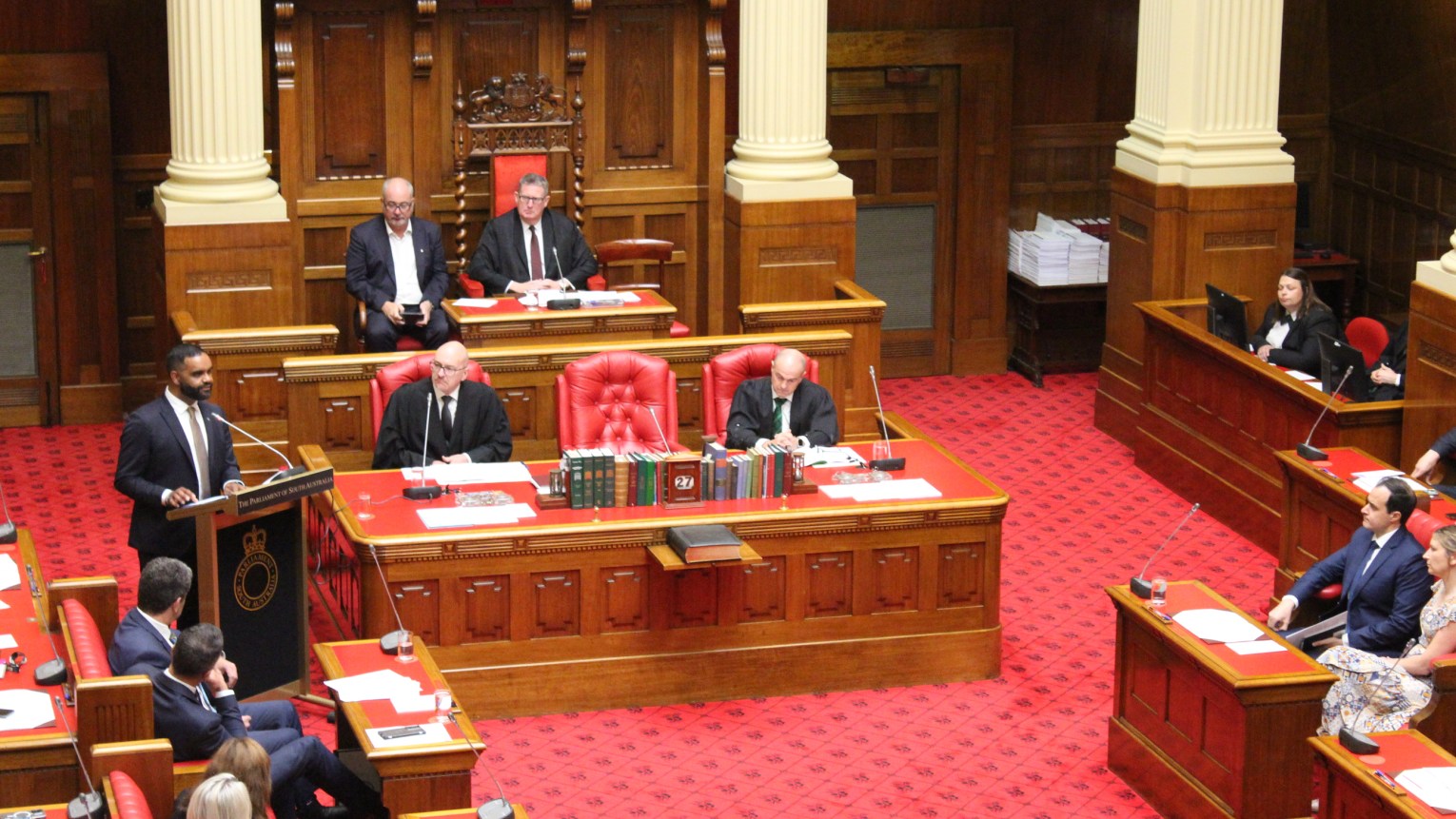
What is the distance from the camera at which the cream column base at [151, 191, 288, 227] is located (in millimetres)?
10953

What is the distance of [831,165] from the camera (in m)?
12.1

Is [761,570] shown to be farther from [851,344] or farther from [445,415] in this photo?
[851,344]

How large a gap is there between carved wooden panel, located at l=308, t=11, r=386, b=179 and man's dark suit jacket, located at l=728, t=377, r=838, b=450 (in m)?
3.13

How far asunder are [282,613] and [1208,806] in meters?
3.63

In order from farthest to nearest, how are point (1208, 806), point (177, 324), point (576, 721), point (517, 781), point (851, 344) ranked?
point (851, 344), point (177, 324), point (576, 721), point (517, 781), point (1208, 806)

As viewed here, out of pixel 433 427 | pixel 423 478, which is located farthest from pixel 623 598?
pixel 433 427

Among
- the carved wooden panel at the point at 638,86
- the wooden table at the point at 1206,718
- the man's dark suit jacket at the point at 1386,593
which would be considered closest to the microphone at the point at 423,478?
the wooden table at the point at 1206,718

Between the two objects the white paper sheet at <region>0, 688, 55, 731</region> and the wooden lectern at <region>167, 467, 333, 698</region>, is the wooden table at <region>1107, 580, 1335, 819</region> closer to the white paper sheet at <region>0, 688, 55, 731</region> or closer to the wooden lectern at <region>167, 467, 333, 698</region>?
Result: the wooden lectern at <region>167, 467, 333, 698</region>

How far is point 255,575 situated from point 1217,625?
12.1 feet

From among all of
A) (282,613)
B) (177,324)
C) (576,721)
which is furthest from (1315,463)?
(177,324)

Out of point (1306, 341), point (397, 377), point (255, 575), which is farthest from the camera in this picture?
point (1306, 341)

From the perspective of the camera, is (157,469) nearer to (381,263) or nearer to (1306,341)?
(381,263)

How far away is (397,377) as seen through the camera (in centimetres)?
971

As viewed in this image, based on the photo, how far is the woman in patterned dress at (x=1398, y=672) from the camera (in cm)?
755
